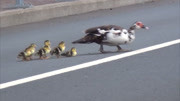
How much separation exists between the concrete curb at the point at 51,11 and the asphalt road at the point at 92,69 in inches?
10.2

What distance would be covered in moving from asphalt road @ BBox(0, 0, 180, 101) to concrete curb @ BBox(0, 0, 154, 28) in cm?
26

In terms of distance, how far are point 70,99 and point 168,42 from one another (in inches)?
164

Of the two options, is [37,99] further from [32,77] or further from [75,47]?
[75,47]

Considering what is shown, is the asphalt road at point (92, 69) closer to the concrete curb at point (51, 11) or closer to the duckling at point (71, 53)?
the duckling at point (71, 53)

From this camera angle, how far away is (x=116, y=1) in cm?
1672

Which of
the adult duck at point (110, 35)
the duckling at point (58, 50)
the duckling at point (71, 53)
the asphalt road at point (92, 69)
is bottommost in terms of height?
the asphalt road at point (92, 69)

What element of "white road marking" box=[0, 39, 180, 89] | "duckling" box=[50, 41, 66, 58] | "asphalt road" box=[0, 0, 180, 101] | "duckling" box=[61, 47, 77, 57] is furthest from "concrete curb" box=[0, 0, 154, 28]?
"white road marking" box=[0, 39, 180, 89]

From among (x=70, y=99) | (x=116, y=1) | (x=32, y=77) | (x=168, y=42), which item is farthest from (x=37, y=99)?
(x=116, y=1)

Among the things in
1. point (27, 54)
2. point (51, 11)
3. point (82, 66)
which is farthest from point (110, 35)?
point (51, 11)

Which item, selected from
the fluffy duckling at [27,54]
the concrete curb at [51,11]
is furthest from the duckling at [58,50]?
the concrete curb at [51,11]

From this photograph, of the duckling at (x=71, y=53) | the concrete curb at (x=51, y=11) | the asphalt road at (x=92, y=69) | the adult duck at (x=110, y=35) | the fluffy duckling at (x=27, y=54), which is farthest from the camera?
the concrete curb at (x=51, y=11)

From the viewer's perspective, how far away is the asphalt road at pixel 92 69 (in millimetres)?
8305

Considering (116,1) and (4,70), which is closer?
(4,70)

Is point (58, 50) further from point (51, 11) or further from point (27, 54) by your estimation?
point (51, 11)
